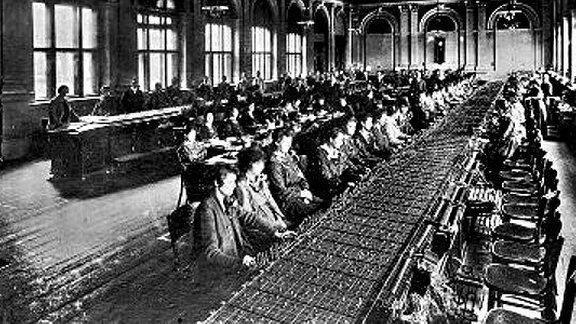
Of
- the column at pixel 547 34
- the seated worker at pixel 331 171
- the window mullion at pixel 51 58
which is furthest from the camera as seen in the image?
the column at pixel 547 34

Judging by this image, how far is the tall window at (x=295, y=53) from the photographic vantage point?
21625 mm

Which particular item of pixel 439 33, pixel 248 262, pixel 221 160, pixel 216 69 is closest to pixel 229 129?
pixel 221 160

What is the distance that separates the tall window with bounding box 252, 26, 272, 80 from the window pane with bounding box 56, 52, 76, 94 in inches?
301

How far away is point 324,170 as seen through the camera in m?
6.11

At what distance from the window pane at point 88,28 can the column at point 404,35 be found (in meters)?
17.4

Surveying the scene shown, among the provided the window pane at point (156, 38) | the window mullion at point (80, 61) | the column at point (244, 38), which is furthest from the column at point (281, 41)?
the window mullion at point (80, 61)

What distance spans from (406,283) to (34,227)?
15.8ft

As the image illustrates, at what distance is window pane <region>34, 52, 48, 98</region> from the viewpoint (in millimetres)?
11336

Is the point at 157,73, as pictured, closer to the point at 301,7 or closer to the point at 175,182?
the point at 175,182

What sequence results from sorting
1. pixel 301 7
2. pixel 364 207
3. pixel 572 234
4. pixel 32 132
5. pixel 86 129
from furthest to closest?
pixel 301 7
pixel 32 132
pixel 86 129
pixel 572 234
pixel 364 207

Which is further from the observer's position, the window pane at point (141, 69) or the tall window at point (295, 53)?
the tall window at point (295, 53)

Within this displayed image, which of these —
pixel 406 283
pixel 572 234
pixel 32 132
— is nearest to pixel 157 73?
pixel 32 132

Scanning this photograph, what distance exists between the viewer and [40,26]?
447 inches

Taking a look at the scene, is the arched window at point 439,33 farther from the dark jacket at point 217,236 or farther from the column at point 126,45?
the dark jacket at point 217,236
